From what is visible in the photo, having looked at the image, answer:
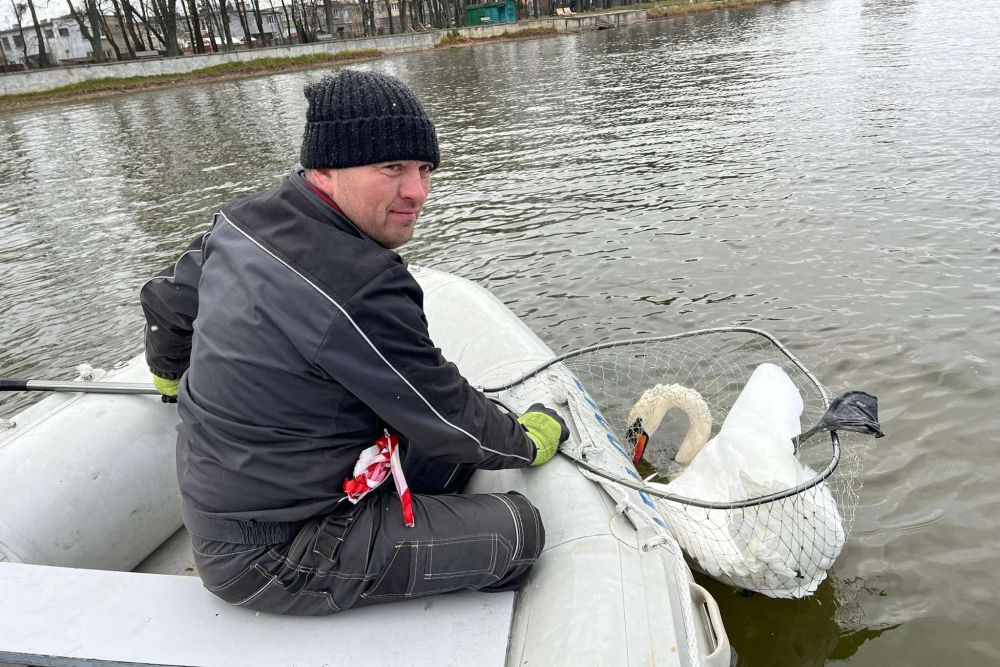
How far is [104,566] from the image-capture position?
310cm

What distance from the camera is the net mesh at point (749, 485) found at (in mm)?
3072

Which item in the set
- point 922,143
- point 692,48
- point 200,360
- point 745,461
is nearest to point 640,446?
point 745,461

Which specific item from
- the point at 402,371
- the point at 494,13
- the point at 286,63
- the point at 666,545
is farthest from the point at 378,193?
the point at 494,13

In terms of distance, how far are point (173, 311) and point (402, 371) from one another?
1.41 meters

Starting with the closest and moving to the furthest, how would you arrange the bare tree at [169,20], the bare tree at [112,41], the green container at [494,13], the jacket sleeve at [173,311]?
the jacket sleeve at [173,311]
the bare tree at [112,41]
the bare tree at [169,20]
the green container at [494,13]

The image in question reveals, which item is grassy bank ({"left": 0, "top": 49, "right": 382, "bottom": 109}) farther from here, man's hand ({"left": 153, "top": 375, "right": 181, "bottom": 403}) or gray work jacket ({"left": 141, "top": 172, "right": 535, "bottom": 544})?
gray work jacket ({"left": 141, "top": 172, "right": 535, "bottom": 544})

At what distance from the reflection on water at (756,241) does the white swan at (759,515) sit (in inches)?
15.7

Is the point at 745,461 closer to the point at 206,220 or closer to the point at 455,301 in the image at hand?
the point at 455,301

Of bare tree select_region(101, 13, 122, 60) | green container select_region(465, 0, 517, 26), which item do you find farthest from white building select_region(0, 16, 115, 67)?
green container select_region(465, 0, 517, 26)

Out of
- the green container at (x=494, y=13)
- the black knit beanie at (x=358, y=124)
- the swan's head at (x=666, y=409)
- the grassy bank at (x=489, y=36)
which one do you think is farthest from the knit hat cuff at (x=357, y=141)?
the green container at (x=494, y=13)

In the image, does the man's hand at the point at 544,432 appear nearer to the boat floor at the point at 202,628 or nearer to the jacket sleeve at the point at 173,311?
the boat floor at the point at 202,628

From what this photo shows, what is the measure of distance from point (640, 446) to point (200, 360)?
3019 mm

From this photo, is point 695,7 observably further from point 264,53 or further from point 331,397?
point 331,397

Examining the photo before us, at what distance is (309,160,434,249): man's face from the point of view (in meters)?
2.10
